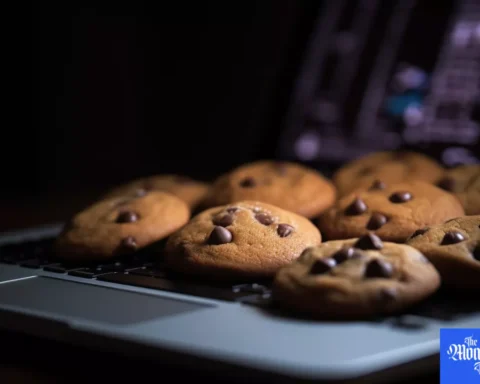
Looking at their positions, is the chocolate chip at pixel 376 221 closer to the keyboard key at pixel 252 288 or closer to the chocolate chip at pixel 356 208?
the chocolate chip at pixel 356 208

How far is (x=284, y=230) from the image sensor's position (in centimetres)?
97

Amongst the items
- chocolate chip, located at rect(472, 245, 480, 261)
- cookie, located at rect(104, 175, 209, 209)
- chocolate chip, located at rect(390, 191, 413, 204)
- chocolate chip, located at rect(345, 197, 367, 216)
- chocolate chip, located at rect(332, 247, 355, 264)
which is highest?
cookie, located at rect(104, 175, 209, 209)

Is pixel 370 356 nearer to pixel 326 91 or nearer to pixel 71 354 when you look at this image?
pixel 71 354

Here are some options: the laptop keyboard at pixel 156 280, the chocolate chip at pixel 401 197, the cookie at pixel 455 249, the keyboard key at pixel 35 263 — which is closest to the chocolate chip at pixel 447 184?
the chocolate chip at pixel 401 197

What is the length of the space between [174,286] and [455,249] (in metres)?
0.31

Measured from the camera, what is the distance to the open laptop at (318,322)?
2.14 ft

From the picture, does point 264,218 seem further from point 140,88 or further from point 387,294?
point 140,88

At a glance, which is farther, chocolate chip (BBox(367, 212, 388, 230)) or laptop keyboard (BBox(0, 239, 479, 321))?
chocolate chip (BBox(367, 212, 388, 230))

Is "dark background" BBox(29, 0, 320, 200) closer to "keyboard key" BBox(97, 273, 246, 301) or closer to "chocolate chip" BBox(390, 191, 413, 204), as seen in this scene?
"chocolate chip" BBox(390, 191, 413, 204)

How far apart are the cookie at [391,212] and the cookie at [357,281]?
7.6 inches

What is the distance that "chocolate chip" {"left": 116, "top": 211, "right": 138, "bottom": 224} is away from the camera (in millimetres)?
1100

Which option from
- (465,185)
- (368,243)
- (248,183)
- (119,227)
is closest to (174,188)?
(248,183)

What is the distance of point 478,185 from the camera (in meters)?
1.12

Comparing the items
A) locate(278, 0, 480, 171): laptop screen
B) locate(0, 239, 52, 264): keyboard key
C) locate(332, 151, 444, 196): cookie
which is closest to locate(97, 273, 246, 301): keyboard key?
locate(0, 239, 52, 264): keyboard key
